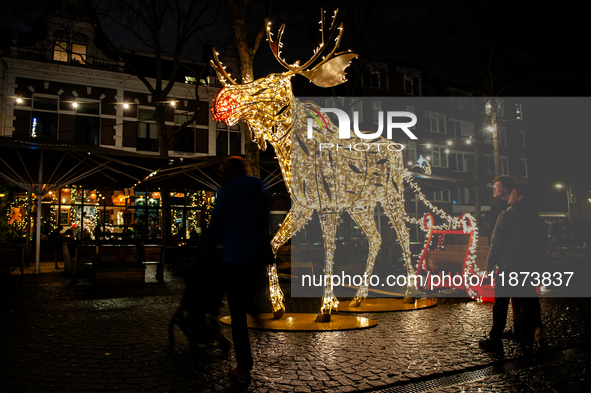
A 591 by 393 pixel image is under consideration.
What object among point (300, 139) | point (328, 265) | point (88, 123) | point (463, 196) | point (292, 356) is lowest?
point (292, 356)

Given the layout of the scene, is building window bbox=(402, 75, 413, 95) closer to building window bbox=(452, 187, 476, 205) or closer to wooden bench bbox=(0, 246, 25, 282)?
building window bbox=(452, 187, 476, 205)

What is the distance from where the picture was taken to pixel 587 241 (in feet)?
46.6

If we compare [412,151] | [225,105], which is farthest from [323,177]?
[412,151]

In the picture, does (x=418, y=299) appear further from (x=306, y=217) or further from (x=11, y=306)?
(x=11, y=306)

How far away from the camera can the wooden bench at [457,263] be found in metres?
7.39

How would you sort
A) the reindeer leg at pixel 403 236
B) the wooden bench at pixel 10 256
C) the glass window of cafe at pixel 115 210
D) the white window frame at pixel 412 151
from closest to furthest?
the reindeer leg at pixel 403 236, the wooden bench at pixel 10 256, the glass window of cafe at pixel 115 210, the white window frame at pixel 412 151

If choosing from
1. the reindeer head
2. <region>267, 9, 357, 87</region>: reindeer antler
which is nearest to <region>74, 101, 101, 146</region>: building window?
the reindeer head

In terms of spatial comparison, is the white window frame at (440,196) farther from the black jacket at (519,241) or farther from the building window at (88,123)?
the black jacket at (519,241)

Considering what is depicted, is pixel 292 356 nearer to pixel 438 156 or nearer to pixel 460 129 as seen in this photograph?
pixel 438 156

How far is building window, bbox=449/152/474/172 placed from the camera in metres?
35.5

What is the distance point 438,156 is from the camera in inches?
1350

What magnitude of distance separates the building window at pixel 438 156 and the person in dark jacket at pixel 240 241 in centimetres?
3216

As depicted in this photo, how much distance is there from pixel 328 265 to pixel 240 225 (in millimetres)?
2271

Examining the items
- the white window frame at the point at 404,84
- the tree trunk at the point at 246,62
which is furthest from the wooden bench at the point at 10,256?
the white window frame at the point at 404,84
